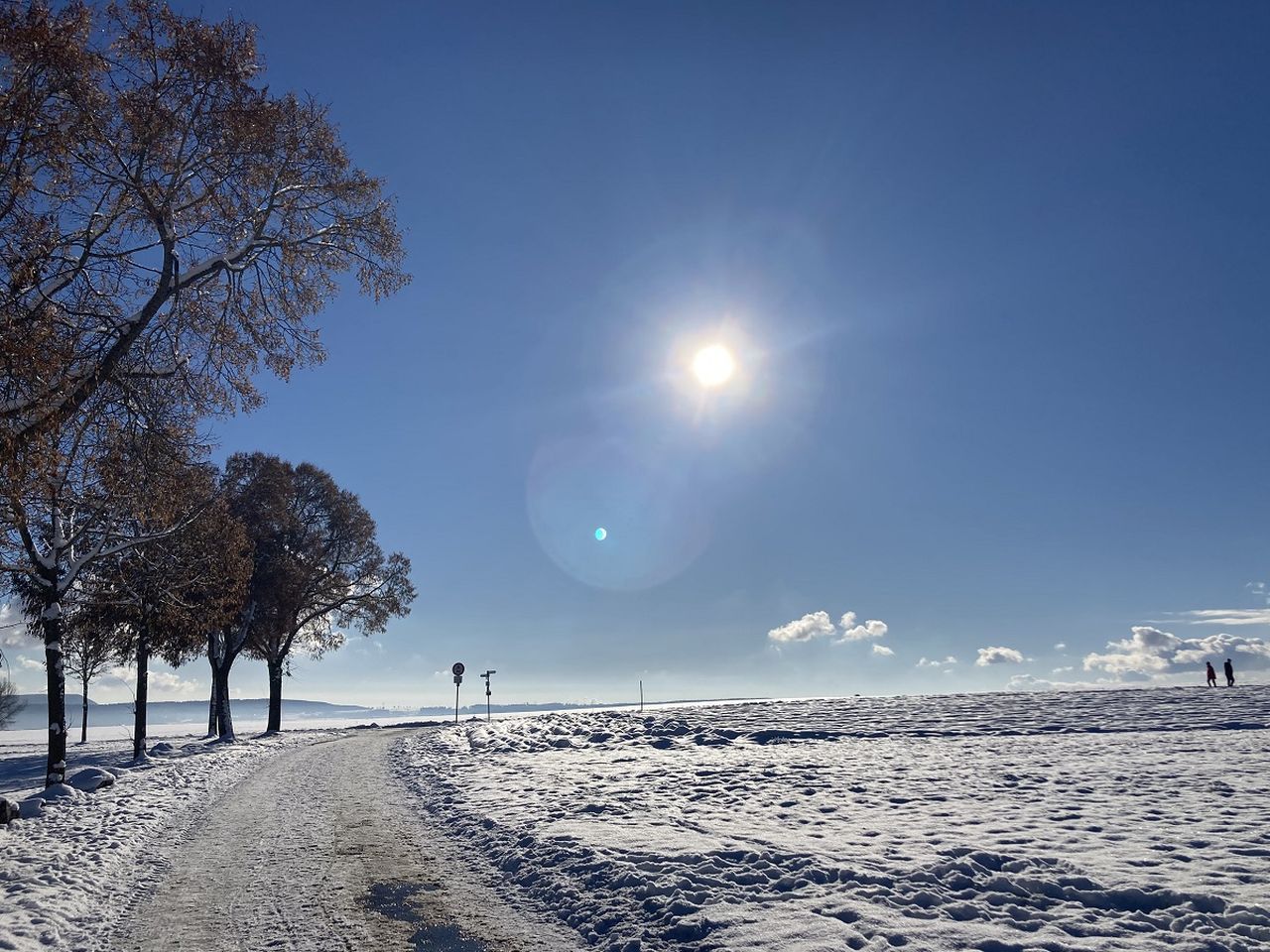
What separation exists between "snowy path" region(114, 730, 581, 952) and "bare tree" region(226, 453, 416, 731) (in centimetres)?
2567

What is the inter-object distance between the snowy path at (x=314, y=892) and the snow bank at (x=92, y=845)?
1.38 feet

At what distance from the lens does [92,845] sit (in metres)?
11.4

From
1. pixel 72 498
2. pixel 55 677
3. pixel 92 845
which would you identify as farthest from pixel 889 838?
pixel 55 677

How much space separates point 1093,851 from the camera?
8953 mm

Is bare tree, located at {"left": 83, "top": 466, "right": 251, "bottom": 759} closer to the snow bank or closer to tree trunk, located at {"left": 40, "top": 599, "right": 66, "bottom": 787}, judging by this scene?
tree trunk, located at {"left": 40, "top": 599, "right": 66, "bottom": 787}

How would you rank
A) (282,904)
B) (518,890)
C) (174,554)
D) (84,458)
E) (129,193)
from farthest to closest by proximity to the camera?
(174,554) < (84,458) < (129,193) < (518,890) < (282,904)

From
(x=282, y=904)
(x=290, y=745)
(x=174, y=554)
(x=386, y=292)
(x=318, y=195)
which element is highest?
(x=318, y=195)

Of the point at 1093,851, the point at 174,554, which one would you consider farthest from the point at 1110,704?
the point at 174,554

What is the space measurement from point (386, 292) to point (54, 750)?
1500cm

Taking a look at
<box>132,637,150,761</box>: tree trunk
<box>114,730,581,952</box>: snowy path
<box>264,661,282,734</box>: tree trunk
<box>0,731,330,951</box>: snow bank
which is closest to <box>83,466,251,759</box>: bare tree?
Result: <box>132,637,150,761</box>: tree trunk

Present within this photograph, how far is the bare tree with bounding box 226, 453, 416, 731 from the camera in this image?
124 ft

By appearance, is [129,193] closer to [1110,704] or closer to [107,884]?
[107,884]

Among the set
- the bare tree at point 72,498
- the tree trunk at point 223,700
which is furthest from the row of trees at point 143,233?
the tree trunk at point 223,700

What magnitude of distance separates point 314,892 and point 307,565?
34246 millimetres
